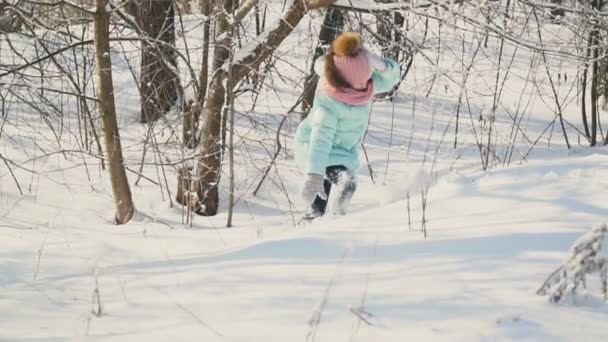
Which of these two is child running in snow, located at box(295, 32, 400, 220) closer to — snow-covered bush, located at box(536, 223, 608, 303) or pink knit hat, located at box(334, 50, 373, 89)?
pink knit hat, located at box(334, 50, 373, 89)

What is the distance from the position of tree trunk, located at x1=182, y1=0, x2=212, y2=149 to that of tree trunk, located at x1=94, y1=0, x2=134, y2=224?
2.19 feet

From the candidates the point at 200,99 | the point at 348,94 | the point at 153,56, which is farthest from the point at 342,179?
the point at 153,56

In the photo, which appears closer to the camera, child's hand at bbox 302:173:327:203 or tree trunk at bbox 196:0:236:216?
child's hand at bbox 302:173:327:203

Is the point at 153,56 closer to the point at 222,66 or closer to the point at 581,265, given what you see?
the point at 222,66

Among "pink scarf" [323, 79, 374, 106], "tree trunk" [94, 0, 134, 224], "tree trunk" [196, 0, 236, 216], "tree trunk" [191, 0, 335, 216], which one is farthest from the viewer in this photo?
"tree trunk" [196, 0, 236, 216]

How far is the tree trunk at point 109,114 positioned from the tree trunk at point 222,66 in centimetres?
69

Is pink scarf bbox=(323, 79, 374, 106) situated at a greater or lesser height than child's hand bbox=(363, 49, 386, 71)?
lesser

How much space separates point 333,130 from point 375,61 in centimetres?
50

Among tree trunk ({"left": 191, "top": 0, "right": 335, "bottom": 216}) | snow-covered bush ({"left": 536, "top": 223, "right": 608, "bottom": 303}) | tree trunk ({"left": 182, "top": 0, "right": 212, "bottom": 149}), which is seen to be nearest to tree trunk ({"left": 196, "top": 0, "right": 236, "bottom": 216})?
tree trunk ({"left": 191, "top": 0, "right": 335, "bottom": 216})

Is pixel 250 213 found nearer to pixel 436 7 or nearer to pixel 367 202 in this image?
pixel 367 202

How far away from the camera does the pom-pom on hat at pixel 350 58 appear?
3.91 metres

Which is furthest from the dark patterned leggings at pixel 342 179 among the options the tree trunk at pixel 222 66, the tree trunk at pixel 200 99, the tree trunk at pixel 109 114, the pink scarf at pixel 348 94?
the tree trunk at pixel 109 114

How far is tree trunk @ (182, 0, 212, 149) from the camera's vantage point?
18.2 feet

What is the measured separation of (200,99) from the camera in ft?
19.3
